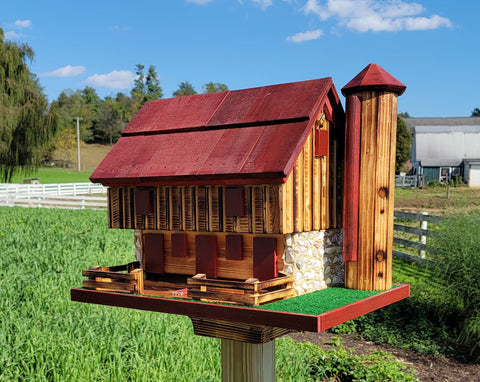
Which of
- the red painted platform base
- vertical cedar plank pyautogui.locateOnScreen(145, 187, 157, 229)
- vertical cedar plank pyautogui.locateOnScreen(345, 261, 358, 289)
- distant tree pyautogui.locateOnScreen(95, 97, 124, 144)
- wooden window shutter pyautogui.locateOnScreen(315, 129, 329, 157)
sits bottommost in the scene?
the red painted platform base

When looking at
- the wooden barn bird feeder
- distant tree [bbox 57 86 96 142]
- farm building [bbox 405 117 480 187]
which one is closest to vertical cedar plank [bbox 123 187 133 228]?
the wooden barn bird feeder

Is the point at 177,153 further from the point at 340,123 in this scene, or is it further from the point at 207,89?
the point at 207,89

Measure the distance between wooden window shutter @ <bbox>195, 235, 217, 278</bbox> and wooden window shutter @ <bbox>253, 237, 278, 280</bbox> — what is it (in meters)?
0.25

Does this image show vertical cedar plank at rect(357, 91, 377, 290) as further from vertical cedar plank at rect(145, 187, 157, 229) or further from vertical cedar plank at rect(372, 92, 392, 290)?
vertical cedar plank at rect(145, 187, 157, 229)

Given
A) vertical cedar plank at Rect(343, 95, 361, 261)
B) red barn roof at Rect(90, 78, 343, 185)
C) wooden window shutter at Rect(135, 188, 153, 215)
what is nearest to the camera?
red barn roof at Rect(90, 78, 343, 185)

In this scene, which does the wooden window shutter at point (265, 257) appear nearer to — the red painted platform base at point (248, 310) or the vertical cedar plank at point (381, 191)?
the red painted platform base at point (248, 310)

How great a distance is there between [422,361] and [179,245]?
6.17 m

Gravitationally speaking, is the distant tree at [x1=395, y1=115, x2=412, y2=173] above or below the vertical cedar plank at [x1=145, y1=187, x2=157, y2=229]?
above

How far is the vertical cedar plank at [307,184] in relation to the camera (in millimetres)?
2516

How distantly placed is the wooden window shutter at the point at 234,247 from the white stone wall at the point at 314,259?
0.75 ft

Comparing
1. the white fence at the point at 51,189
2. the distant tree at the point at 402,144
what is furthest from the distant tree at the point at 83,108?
the distant tree at the point at 402,144

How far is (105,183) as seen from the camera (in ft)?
9.39

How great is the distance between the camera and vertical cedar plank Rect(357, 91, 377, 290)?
267 cm

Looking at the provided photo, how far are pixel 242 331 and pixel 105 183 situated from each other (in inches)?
43.2
